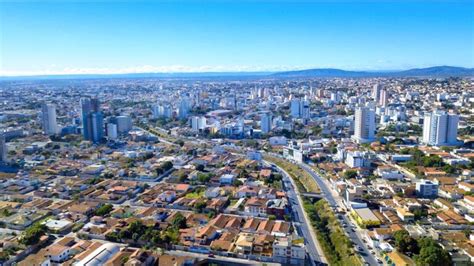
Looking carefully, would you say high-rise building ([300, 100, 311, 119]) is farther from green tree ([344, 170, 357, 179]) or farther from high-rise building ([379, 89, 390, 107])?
green tree ([344, 170, 357, 179])

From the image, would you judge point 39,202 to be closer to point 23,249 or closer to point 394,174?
point 23,249

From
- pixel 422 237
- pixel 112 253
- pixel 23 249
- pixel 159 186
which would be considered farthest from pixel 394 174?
pixel 23 249

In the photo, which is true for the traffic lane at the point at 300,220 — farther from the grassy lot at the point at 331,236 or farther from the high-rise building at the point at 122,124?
the high-rise building at the point at 122,124

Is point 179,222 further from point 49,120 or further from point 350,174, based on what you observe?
point 49,120

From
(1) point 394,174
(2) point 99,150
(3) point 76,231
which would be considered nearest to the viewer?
(3) point 76,231

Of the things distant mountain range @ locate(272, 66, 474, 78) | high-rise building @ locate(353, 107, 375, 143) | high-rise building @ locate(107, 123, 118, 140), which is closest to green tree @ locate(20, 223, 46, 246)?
high-rise building @ locate(107, 123, 118, 140)

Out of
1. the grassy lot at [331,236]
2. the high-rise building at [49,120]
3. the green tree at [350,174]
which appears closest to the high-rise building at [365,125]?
the green tree at [350,174]
